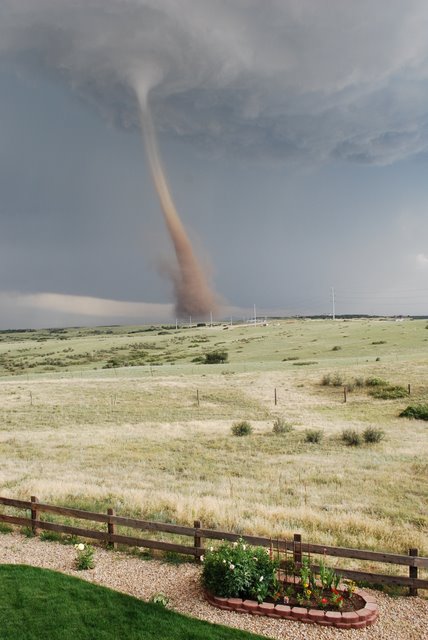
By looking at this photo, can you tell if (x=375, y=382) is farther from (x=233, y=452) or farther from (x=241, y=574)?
(x=241, y=574)

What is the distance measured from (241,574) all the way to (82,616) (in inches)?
145

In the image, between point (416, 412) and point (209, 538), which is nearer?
point (209, 538)

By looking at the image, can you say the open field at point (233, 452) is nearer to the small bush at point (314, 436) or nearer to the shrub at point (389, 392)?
the small bush at point (314, 436)

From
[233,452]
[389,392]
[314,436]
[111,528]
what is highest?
[389,392]

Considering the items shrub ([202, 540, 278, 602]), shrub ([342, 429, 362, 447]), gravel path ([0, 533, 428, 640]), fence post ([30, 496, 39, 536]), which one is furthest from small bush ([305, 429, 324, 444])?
shrub ([202, 540, 278, 602])

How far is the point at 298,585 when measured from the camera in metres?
12.0

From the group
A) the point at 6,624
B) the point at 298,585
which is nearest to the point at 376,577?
the point at 298,585

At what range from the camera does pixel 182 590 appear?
12289 millimetres

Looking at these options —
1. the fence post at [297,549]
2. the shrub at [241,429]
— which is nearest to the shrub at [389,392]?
the shrub at [241,429]

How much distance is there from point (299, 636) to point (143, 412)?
1456 inches

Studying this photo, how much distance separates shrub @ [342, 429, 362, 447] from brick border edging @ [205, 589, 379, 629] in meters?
22.3

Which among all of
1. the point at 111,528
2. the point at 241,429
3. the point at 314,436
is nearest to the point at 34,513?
the point at 111,528

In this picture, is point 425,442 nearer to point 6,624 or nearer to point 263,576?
point 263,576

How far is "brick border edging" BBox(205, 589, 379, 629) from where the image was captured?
1070 cm
